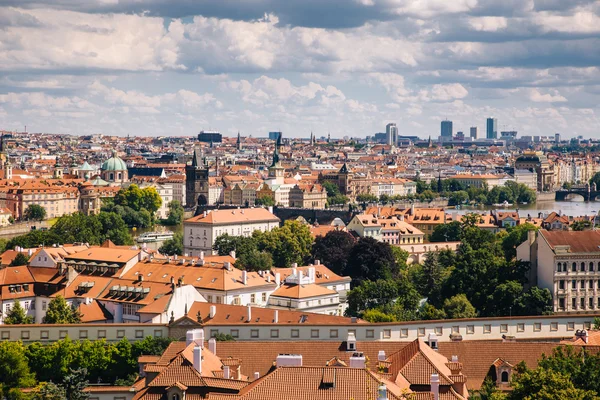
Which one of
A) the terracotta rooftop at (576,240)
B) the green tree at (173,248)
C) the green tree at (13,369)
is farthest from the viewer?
the green tree at (173,248)

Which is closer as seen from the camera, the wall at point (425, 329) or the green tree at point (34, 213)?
the wall at point (425, 329)

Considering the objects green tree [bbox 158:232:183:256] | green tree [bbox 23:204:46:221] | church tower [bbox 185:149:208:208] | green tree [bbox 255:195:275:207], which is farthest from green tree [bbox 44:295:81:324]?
church tower [bbox 185:149:208:208]

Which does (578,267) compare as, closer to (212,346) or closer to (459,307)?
(459,307)

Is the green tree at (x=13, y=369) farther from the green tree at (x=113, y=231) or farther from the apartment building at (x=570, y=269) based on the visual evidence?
the green tree at (x=113, y=231)

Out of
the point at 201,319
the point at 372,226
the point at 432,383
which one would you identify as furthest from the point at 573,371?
the point at 372,226

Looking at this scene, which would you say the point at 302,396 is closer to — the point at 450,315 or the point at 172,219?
the point at 450,315

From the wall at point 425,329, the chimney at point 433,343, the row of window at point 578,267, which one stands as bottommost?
the row of window at point 578,267

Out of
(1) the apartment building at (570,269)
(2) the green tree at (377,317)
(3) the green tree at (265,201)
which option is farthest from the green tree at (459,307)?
(3) the green tree at (265,201)
